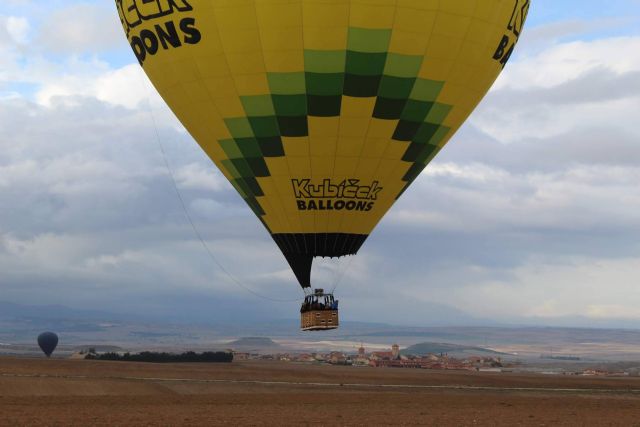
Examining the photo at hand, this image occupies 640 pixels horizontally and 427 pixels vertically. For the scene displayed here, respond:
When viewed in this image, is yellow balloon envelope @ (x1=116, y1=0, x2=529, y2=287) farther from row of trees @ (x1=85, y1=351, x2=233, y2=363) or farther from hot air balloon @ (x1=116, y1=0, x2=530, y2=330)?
row of trees @ (x1=85, y1=351, x2=233, y2=363)

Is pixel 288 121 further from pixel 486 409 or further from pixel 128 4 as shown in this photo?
pixel 486 409

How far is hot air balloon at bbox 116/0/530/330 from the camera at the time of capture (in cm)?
2866

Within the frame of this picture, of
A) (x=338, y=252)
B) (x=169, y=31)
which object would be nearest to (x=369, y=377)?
(x=338, y=252)

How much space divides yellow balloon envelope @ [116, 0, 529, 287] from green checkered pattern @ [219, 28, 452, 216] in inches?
1.5

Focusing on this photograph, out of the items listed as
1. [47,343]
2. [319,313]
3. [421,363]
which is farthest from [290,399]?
[47,343]

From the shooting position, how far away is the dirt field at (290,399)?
33219 mm

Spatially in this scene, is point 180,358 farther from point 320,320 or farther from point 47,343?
point 320,320

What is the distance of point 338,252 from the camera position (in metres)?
31.7

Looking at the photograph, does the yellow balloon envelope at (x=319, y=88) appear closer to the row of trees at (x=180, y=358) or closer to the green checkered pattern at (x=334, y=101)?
the green checkered pattern at (x=334, y=101)

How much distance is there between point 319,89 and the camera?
29562 mm

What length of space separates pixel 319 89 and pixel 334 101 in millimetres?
657

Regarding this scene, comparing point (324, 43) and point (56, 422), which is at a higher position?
point (324, 43)

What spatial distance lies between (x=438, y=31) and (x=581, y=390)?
34943mm

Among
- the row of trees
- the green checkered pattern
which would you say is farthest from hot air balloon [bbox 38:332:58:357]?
the green checkered pattern
